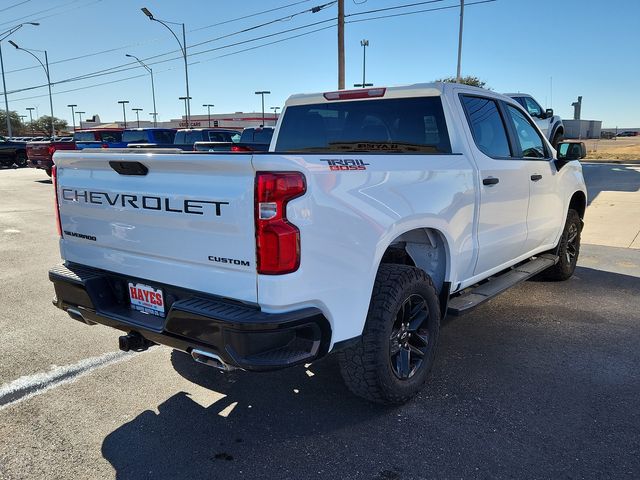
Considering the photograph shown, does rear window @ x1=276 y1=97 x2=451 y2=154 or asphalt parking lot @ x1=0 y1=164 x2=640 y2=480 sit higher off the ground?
rear window @ x1=276 y1=97 x2=451 y2=154

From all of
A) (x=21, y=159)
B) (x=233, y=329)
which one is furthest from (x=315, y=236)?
(x=21, y=159)

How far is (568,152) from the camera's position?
5.05m

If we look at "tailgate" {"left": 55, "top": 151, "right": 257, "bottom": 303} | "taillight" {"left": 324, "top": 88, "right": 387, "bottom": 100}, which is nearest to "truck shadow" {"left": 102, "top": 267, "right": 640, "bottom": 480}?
"tailgate" {"left": 55, "top": 151, "right": 257, "bottom": 303}

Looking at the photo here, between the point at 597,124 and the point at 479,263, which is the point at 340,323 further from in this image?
the point at 597,124

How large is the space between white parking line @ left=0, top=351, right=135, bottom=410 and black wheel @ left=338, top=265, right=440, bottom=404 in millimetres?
1953

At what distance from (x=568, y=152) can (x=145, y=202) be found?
4080 mm

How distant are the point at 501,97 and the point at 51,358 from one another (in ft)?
13.8

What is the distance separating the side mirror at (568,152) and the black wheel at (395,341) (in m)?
2.60

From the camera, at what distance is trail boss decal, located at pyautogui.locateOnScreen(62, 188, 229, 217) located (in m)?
2.54

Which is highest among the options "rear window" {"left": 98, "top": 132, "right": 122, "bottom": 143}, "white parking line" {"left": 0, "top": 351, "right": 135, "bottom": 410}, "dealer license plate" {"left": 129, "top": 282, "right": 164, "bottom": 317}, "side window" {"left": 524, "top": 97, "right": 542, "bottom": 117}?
"side window" {"left": 524, "top": 97, "right": 542, "bottom": 117}

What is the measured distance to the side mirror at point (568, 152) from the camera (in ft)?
16.5

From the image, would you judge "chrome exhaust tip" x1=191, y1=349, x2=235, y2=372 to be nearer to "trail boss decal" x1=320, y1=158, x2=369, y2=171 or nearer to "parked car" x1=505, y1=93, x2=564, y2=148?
"trail boss decal" x1=320, y1=158, x2=369, y2=171

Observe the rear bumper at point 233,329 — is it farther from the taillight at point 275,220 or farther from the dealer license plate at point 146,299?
the taillight at point 275,220

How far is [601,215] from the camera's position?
11.0 meters
